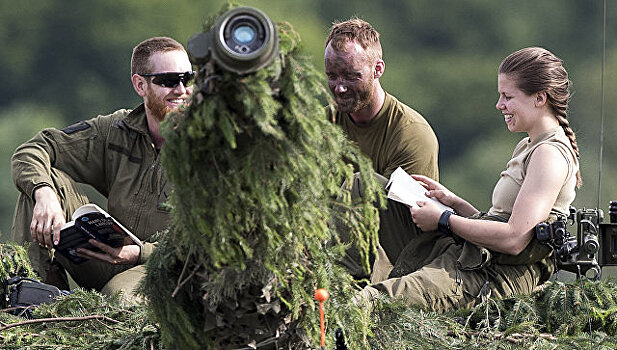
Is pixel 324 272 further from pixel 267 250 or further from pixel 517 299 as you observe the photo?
pixel 517 299

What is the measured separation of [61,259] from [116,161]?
1.39 feet

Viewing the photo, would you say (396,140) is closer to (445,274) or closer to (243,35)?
(445,274)

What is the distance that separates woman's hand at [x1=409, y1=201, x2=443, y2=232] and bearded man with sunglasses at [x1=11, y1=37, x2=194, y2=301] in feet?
2.93

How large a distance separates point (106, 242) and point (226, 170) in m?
1.46

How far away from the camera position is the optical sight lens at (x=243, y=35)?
156 centimetres

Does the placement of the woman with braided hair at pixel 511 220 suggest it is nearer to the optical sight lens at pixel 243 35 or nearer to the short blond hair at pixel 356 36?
the short blond hair at pixel 356 36

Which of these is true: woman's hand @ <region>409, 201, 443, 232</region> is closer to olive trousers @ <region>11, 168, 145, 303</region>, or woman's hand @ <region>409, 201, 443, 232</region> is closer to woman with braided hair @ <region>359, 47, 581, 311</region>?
woman with braided hair @ <region>359, 47, 581, 311</region>

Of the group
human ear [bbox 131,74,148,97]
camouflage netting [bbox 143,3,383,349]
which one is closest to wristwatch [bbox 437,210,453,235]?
camouflage netting [bbox 143,3,383,349]

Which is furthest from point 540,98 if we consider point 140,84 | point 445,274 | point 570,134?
point 140,84

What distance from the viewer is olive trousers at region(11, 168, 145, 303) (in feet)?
10.5

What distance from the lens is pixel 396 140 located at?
3350 mm

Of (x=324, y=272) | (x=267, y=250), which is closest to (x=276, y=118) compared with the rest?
(x=267, y=250)

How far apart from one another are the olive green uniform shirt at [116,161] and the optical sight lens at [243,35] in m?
1.85

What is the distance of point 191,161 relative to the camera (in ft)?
5.37
